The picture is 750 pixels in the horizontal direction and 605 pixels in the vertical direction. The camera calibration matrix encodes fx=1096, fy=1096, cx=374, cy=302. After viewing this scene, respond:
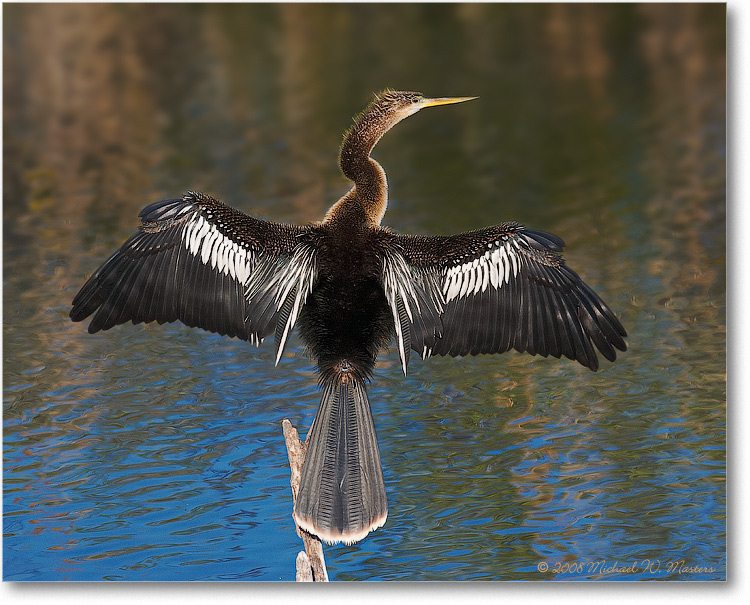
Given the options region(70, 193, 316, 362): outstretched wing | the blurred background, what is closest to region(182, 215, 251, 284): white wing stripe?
region(70, 193, 316, 362): outstretched wing

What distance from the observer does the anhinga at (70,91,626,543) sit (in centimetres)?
450

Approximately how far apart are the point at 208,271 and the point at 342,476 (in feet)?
3.43

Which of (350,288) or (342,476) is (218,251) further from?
(342,476)

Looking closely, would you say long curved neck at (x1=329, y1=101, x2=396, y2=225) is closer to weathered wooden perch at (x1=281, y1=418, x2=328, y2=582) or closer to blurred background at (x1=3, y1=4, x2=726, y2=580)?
weathered wooden perch at (x1=281, y1=418, x2=328, y2=582)

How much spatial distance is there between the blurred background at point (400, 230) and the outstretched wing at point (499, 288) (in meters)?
1.06

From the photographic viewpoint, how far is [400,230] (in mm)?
9000

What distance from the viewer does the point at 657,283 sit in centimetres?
778

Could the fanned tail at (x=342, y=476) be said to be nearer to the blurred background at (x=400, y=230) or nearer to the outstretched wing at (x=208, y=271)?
the outstretched wing at (x=208, y=271)

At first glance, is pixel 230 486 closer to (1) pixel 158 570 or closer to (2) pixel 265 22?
(1) pixel 158 570

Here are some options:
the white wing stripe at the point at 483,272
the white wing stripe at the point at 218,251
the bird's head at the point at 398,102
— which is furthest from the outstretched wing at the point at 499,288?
the bird's head at the point at 398,102

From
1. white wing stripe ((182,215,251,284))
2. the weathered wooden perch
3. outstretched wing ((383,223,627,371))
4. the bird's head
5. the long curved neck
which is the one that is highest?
the bird's head

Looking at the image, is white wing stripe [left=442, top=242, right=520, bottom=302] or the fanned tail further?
white wing stripe [left=442, top=242, right=520, bottom=302]

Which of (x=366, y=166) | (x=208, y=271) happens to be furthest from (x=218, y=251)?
(x=366, y=166)

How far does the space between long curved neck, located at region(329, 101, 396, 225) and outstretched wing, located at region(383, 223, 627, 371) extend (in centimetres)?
34
